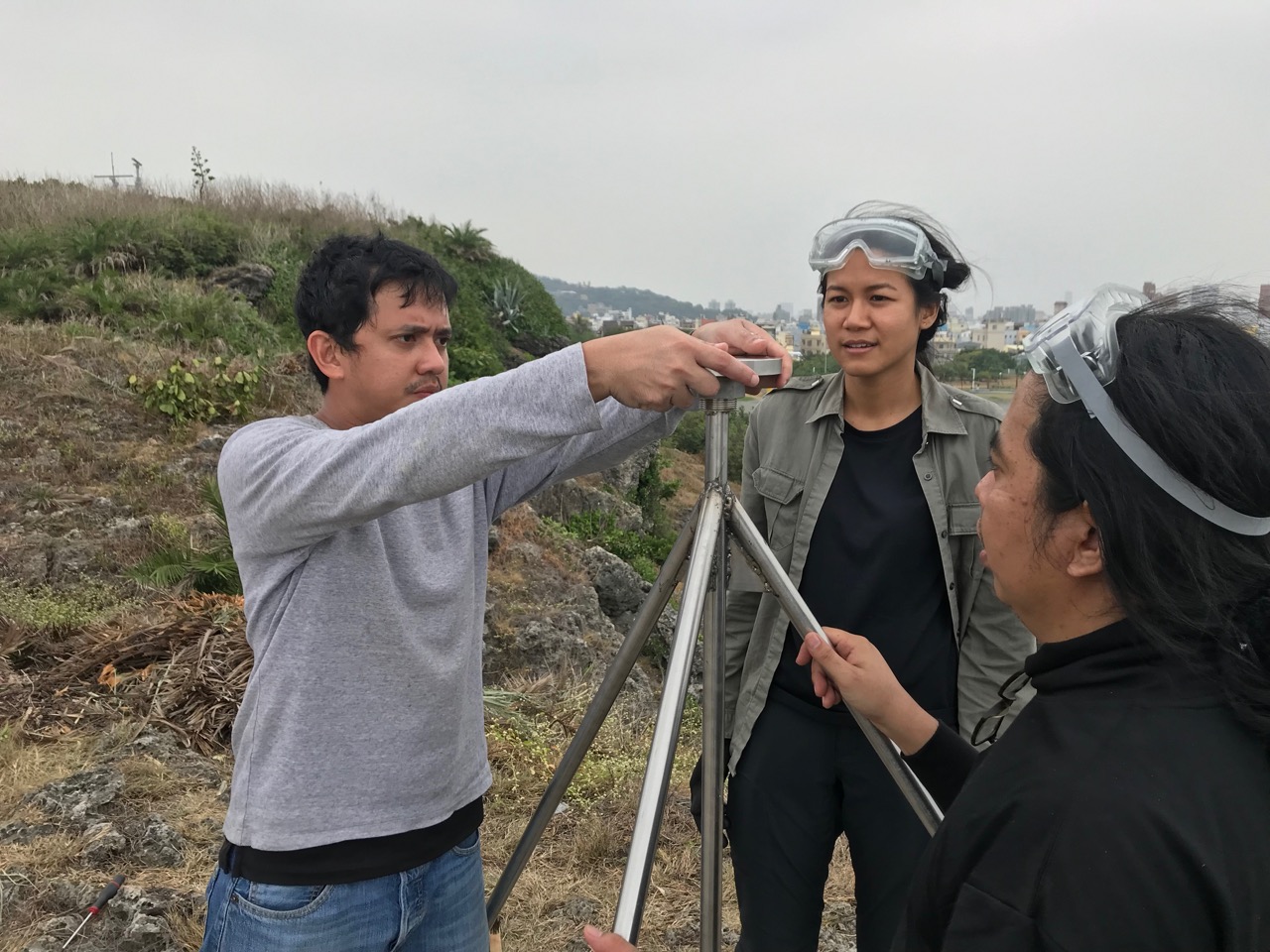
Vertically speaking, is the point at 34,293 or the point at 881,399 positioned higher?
the point at 34,293

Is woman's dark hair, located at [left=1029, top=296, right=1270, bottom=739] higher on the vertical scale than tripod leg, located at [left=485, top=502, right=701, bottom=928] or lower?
higher

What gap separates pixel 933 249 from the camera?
99.4 inches

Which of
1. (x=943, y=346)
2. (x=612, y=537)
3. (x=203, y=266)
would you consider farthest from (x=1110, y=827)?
(x=203, y=266)

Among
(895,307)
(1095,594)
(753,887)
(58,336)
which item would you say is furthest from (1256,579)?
(58,336)

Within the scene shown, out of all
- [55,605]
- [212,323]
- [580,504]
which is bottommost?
[580,504]

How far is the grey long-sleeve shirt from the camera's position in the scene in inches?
54.3

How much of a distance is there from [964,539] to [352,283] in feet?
5.59

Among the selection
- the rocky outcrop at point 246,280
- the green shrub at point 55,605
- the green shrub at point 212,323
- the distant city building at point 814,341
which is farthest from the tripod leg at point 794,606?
the rocky outcrop at point 246,280

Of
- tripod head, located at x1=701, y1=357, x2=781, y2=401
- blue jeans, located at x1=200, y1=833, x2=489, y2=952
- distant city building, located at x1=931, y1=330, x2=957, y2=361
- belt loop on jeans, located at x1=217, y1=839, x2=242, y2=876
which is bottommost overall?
blue jeans, located at x1=200, y1=833, x2=489, y2=952

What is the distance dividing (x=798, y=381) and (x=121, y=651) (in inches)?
174

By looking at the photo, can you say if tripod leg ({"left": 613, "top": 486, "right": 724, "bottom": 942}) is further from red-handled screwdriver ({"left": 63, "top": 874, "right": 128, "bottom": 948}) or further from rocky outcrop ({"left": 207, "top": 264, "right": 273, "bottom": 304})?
rocky outcrop ({"left": 207, "top": 264, "right": 273, "bottom": 304})

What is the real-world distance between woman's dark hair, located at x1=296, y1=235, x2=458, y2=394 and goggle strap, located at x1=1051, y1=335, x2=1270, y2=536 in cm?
129

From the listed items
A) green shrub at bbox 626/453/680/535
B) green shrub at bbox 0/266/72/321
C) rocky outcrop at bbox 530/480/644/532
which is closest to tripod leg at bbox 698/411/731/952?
rocky outcrop at bbox 530/480/644/532

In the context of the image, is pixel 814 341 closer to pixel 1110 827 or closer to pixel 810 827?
pixel 810 827
